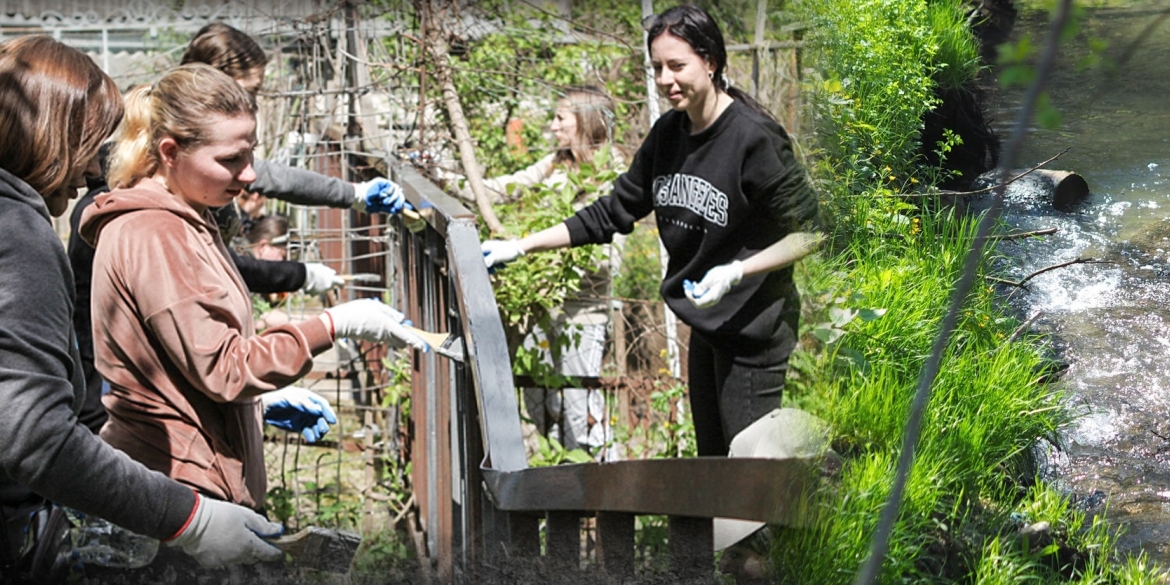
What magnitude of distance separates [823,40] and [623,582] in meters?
1.05

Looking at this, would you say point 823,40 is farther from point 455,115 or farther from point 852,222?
point 455,115

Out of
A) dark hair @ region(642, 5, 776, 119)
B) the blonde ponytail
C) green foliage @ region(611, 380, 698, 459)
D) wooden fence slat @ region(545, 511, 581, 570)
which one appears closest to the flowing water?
wooden fence slat @ region(545, 511, 581, 570)

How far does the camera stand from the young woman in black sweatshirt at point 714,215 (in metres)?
2.28

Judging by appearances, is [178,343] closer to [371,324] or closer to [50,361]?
[50,361]

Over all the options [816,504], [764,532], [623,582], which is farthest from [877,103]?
[623,582]

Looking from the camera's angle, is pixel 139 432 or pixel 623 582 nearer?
pixel 623 582

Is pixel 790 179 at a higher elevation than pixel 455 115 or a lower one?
lower

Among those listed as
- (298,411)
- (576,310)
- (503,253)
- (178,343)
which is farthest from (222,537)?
(576,310)

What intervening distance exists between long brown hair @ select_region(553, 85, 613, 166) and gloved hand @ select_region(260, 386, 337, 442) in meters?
2.60

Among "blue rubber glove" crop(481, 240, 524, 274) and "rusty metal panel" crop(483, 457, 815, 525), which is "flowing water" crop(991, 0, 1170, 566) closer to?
"rusty metal panel" crop(483, 457, 815, 525)

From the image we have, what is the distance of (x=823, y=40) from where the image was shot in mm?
1103

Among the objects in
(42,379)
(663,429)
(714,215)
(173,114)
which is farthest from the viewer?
(663,429)

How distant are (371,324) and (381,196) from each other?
1273mm

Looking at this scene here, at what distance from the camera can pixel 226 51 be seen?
355 centimetres
